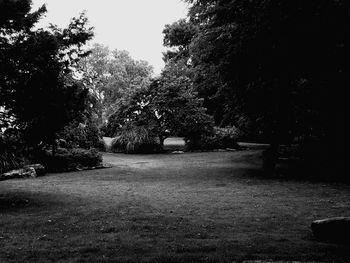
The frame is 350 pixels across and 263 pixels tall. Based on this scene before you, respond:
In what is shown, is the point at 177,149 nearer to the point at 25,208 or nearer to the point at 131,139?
the point at 131,139

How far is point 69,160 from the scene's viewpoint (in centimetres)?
2045

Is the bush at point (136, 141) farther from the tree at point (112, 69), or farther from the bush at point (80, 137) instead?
the tree at point (112, 69)

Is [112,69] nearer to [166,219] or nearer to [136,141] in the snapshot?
[136,141]

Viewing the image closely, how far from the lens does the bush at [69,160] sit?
19875mm

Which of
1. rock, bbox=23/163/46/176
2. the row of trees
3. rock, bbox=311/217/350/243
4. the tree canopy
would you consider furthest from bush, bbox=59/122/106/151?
rock, bbox=311/217/350/243

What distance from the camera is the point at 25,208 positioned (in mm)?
9773

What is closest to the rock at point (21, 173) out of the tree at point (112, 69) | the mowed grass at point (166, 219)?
the mowed grass at point (166, 219)

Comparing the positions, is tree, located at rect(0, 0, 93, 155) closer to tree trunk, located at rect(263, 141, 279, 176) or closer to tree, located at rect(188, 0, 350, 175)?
tree, located at rect(188, 0, 350, 175)

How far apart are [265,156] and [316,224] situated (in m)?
12.1

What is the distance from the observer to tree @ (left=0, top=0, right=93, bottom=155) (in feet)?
30.8

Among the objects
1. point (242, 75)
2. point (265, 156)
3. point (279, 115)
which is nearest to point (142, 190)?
point (242, 75)

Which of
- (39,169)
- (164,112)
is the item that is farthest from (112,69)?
(39,169)

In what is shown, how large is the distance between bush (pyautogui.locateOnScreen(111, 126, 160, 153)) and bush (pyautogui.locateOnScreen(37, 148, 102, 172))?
8.32 meters

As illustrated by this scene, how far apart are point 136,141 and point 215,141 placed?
6972mm
